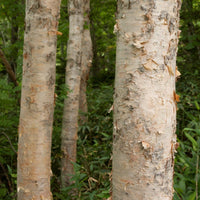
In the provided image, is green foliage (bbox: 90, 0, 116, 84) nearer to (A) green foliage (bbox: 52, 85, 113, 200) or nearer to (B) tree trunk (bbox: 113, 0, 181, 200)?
(A) green foliage (bbox: 52, 85, 113, 200)

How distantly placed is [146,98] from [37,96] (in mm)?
1282

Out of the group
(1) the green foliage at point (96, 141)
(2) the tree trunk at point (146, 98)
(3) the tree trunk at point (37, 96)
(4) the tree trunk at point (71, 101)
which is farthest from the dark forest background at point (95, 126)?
(2) the tree trunk at point (146, 98)

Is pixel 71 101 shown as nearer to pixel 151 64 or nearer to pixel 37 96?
pixel 37 96

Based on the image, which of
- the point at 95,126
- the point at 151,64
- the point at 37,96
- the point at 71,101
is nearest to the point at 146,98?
the point at 151,64

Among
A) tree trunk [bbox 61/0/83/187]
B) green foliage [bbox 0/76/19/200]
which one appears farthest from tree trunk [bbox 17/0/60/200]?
tree trunk [bbox 61/0/83/187]

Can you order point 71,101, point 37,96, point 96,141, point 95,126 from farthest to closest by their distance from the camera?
point 95,126
point 96,141
point 71,101
point 37,96

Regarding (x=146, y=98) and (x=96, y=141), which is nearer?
(x=146, y=98)

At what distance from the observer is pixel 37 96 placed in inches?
81.6

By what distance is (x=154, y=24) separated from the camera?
101cm

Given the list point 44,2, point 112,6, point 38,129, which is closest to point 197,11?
point 112,6

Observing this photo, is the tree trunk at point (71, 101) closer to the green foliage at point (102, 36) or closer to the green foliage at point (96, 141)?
the green foliage at point (96, 141)

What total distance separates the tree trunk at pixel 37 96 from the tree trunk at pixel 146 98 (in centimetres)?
117

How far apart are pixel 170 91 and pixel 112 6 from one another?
19.2 ft

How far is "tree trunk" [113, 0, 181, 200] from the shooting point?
1014mm
